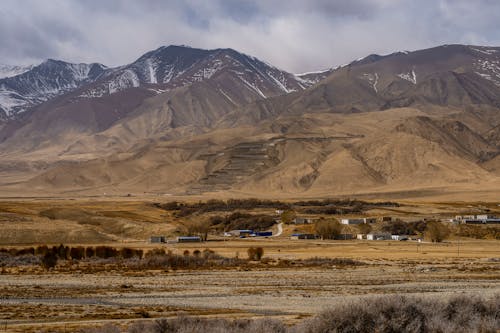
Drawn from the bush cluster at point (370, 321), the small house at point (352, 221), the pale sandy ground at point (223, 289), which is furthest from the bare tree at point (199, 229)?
the bush cluster at point (370, 321)

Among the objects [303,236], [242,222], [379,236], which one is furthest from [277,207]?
[379,236]

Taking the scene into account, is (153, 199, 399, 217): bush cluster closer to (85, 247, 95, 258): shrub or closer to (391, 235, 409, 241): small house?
(391, 235, 409, 241): small house

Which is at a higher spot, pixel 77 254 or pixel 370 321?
pixel 77 254

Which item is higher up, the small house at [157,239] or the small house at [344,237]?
the small house at [344,237]

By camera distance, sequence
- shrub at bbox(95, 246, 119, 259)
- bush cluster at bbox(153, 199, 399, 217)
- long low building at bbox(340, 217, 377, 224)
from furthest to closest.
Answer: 1. bush cluster at bbox(153, 199, 399, 217)
2. long low building at bbox(340, 217, 377, 224)
3. shrub at bbox(95, 246, 119, 259)

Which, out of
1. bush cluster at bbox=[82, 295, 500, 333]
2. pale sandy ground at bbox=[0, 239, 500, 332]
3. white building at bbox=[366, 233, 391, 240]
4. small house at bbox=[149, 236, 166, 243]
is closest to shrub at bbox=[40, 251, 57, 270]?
pale sandy ground at bbox=[0, 239, 500, 332]

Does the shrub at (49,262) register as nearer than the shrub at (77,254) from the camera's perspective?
Yes

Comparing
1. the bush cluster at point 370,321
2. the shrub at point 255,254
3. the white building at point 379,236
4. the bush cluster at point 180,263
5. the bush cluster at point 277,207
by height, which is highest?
the bush cluster at point 277,207

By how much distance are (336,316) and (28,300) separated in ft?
63.4

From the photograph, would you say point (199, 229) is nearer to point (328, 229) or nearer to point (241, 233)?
point (241, 233)

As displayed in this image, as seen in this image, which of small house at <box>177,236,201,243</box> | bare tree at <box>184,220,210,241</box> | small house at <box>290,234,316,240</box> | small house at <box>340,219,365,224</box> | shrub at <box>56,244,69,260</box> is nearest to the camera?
shrub at <box>56,244,69,260</box>

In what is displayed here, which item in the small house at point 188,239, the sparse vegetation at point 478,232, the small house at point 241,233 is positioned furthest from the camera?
the small house at point 241,233

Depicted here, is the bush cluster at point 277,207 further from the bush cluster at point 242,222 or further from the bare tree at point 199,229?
the bare tree at point 199,229

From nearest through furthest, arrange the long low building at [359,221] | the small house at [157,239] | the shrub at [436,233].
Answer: the small house at [157,239] < the shrub at [436,233] < the long low building at [359,221]
